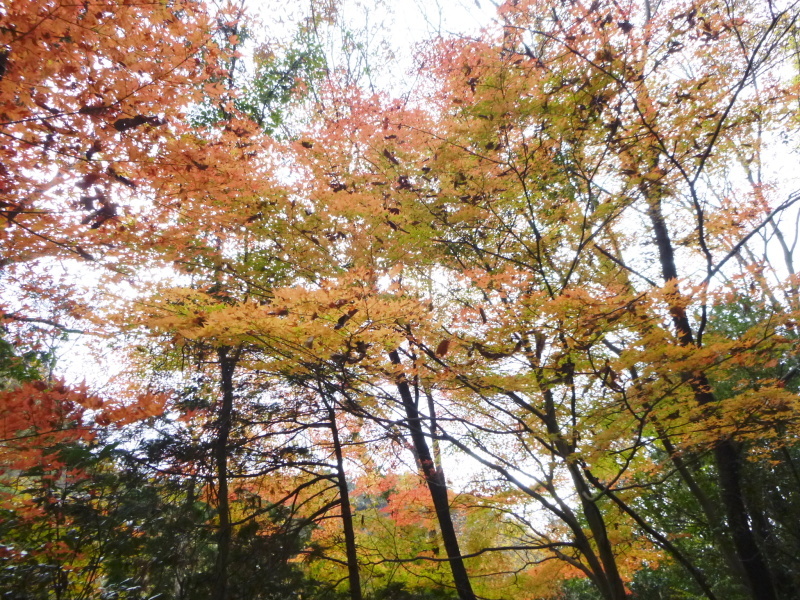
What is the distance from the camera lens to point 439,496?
22.2 feet

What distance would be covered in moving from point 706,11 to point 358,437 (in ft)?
22.5

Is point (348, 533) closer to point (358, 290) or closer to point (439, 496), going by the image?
point (439, 496)

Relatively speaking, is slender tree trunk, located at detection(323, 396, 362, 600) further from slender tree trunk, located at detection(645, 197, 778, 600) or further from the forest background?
slender tree trunk, located at detection(645, 197, 778, 600)

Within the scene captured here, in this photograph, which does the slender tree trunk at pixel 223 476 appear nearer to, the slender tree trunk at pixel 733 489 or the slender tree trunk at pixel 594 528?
the slender tree trunk at pixel 594 528

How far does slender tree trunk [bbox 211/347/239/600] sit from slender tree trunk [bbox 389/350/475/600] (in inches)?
83.6

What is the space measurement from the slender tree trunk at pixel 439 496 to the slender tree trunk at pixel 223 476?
6.97ft

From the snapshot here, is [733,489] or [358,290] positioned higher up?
[358,290]

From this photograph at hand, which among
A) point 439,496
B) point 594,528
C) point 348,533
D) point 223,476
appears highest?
point 223,476

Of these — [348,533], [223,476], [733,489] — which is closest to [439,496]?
[348,533]

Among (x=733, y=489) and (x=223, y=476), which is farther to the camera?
(x=733, y=489)

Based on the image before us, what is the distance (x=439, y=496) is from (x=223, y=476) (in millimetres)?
3194

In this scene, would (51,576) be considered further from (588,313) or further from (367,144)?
(367,144)

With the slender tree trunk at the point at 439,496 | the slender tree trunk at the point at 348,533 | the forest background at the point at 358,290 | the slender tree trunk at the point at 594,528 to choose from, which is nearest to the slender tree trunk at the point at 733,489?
the forest background at the point at 358,290

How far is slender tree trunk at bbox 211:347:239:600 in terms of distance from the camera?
4.48m
